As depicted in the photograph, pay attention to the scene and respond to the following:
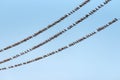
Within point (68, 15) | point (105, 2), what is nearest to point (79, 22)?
point (68, 15)

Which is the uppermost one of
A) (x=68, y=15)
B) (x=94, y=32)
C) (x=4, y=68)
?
(x=4, y=68)

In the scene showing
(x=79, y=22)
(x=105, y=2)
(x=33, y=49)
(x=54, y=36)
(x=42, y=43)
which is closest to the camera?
(x=105, y=2)

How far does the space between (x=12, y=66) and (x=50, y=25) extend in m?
4.52

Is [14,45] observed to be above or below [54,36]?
above

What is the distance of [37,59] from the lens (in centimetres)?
1297

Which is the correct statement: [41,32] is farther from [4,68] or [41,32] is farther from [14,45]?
[4,68]

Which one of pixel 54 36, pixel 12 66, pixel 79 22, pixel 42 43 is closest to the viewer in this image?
pixel 79 22

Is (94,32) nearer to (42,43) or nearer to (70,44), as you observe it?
(70,44)

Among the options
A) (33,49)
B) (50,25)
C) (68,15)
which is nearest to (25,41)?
(33,49)

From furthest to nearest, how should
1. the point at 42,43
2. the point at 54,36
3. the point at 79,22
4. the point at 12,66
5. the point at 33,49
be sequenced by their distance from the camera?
the point at 12,66, the point at 33,49, the point at 42,43, the point at 54,36, the point at 79,22

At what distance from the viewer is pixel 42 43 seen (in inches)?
454

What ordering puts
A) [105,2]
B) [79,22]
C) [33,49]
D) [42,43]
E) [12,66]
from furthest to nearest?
[12,66] < [33,49] < [42,43] < [79,22] < [105,2]

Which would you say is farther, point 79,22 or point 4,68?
point 4,68

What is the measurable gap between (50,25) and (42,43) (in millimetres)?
978
